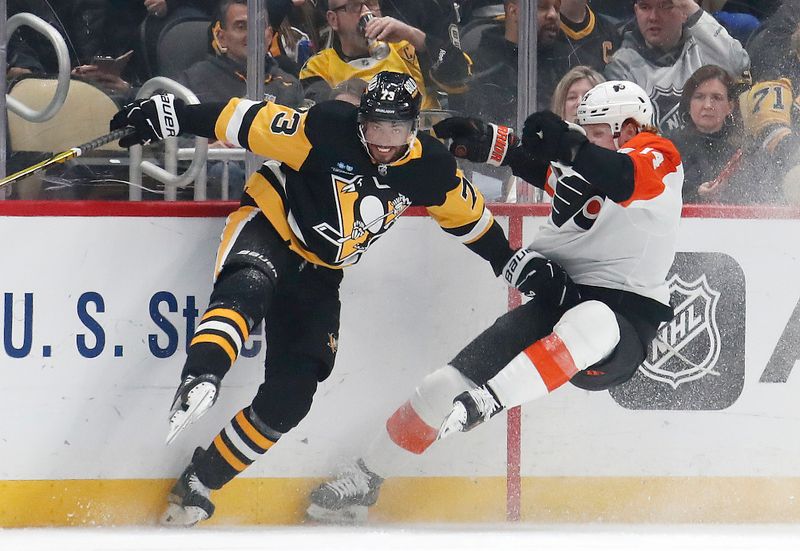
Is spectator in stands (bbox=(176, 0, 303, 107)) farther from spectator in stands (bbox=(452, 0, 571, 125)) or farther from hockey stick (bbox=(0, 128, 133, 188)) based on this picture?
spectator in stands (bbox=(452, 0, 571, 125))

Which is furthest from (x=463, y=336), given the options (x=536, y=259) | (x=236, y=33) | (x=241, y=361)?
(x=236, y=33)

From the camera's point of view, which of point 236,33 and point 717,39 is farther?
point 717,39

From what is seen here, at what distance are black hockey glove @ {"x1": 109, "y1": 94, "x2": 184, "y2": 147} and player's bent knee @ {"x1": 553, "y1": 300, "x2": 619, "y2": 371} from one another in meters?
1.15

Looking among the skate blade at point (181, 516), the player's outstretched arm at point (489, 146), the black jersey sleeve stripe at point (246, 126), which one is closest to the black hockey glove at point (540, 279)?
the player's outstretched arm at point (489, 146)

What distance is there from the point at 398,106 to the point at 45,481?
1448 mm

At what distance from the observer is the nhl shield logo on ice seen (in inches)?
149

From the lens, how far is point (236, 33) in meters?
3.66

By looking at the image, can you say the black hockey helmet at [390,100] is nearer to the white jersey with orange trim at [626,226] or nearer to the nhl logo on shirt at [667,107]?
the white jersey with orange trim at [626,226]

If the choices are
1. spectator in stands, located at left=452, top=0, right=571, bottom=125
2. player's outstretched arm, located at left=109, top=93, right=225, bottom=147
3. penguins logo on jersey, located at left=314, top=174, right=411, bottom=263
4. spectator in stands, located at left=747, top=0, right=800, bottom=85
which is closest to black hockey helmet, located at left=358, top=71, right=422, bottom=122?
penguins logo on jersey, located at left=314, top=174, right=411, bottom=263

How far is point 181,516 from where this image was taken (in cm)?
350

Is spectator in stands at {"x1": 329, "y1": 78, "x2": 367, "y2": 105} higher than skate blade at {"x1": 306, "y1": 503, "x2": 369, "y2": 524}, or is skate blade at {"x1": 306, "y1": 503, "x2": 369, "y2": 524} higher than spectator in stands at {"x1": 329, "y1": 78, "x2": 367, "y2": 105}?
spectator in stands at {"x1": 329, "y1": 78, "x2": 367, "y2": 105}

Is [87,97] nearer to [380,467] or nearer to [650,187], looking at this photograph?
[380,467]

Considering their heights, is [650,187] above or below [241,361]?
above

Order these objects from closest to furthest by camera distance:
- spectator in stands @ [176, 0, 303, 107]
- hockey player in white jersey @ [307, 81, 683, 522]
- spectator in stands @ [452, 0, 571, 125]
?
1. hockey player in white jersey @ [307, 81, 683, 522]
2. spectator in stands @ [176, 0, 303, 107]
3. spectator in stands @ [452, 0, 571, 125]
